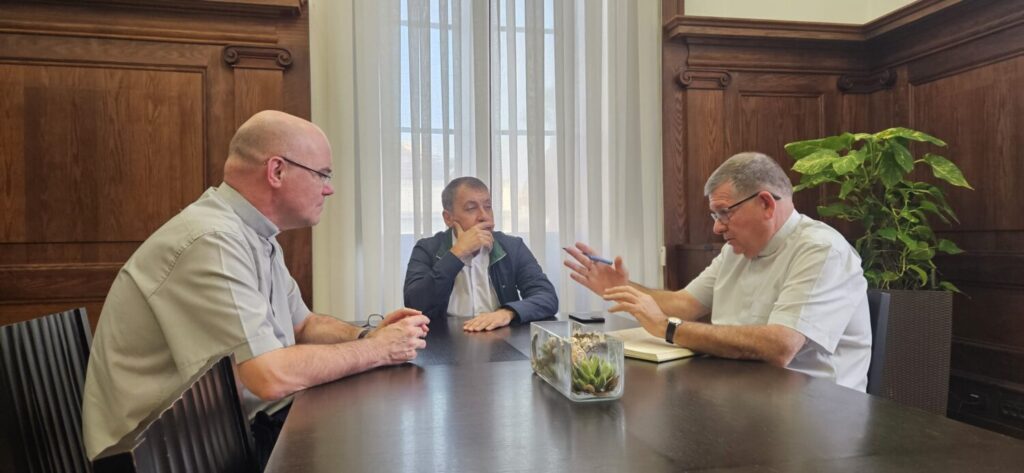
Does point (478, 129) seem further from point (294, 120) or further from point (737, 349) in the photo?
point (737, 349)

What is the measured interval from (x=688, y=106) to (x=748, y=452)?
9.69 ft

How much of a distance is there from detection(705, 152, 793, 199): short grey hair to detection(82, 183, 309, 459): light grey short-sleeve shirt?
1254 mm

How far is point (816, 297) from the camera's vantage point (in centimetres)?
167

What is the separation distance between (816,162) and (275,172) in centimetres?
236

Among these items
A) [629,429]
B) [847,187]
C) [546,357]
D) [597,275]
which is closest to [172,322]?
[546,357]

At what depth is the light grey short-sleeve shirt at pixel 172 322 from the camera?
1307 millimetres

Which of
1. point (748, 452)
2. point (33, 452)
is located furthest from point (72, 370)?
point (748, 452)

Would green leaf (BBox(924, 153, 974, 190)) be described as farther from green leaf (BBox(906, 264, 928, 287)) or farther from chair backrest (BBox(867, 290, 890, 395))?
chair backrest (BBox(867, 290, 890, 395))

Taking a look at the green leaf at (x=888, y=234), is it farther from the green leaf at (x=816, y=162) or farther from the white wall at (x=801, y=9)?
the white wall at (x=801, y=9)

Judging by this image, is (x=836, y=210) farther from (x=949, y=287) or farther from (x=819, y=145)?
(x=949, y=287)

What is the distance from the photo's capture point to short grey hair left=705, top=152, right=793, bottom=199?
189cm

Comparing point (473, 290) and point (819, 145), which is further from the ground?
point (819, 145)

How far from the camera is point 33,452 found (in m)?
1.27

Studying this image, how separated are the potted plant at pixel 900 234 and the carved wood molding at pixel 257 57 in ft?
7.77
